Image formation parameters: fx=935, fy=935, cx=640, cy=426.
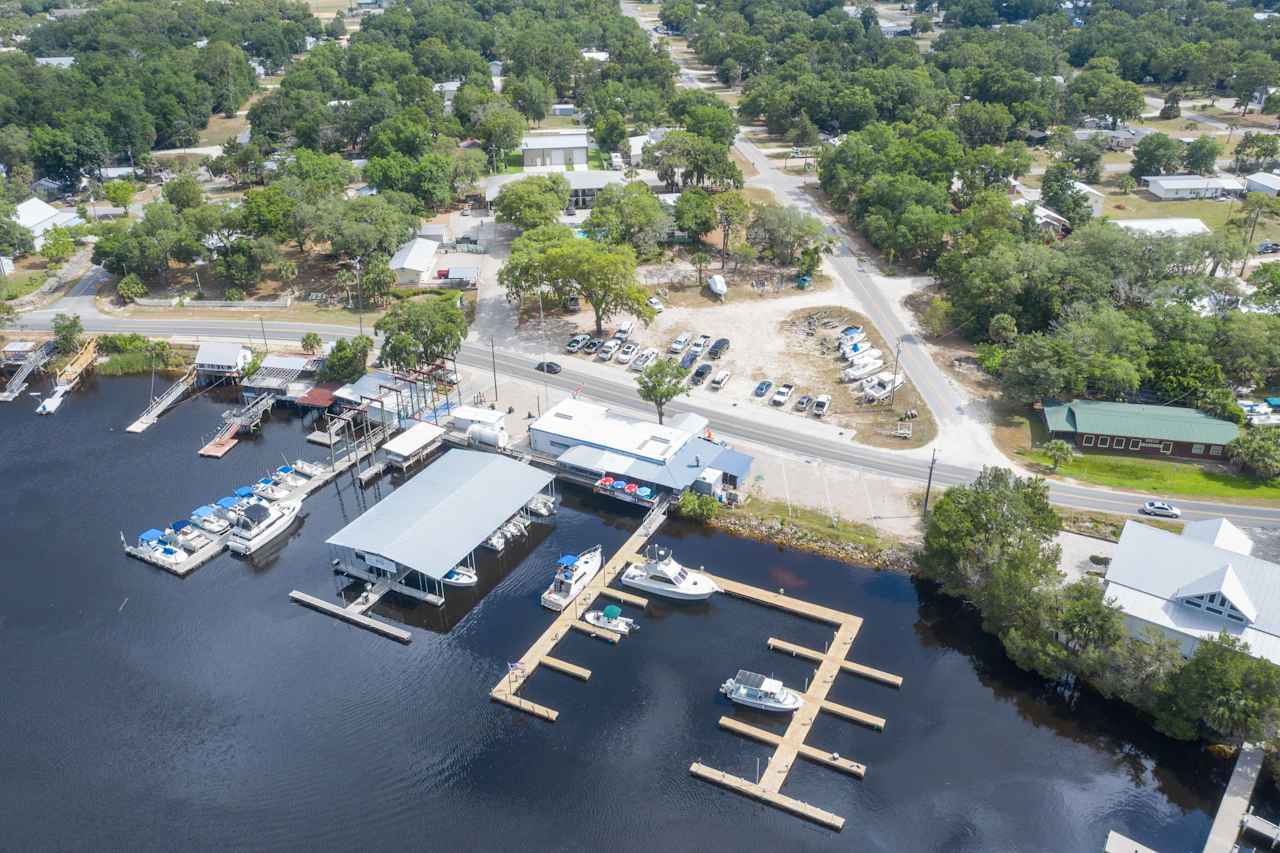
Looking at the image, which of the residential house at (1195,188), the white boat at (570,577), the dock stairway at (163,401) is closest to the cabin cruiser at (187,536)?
the dock stairway at (163,401)

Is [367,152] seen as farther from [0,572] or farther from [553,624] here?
[553,624]

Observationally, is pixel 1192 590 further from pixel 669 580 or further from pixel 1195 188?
pixel 1195 188

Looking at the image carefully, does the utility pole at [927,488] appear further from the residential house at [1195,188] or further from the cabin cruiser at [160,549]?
the residential house at [1195,188]

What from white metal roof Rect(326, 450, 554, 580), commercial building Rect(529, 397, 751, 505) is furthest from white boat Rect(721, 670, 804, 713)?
white metal roof Rect(326, 450, 554, 580)

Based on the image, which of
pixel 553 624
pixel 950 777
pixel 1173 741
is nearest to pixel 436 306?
pixel 553 624

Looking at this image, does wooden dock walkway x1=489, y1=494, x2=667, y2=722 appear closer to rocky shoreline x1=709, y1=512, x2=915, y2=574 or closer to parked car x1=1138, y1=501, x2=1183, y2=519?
rocky shoreline x1=709, y1=512, x2=915, y2=574
